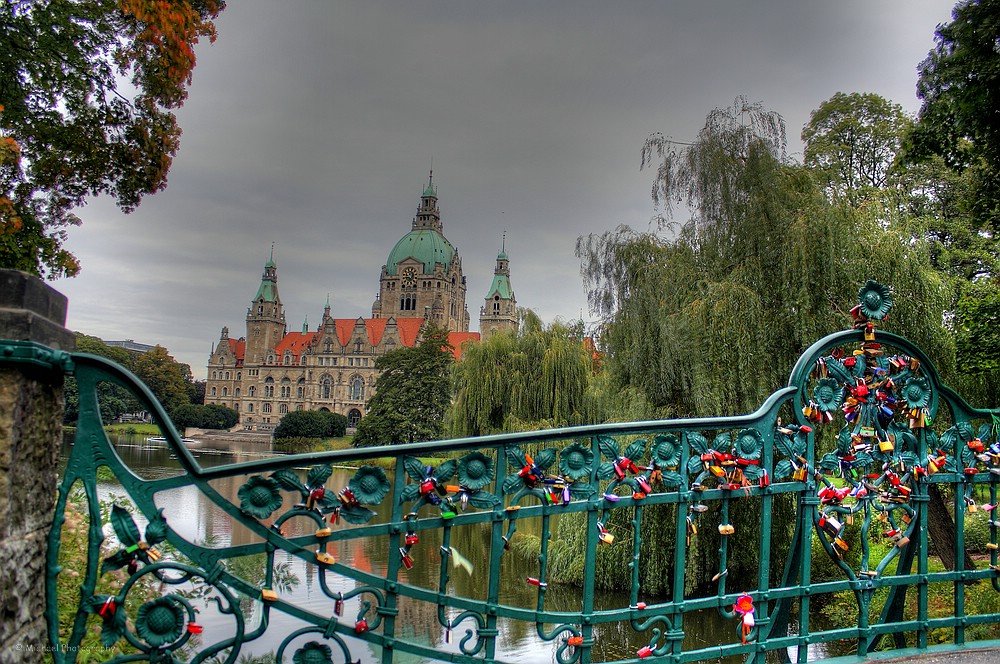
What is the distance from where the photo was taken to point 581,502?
262cm

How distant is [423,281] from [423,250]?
4710 millimetres

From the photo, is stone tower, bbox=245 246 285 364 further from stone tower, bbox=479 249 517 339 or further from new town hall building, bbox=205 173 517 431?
stone tower, bbox=479 249 517 339

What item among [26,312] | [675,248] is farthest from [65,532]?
[675,248]

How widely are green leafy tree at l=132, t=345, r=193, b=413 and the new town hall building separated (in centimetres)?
1518

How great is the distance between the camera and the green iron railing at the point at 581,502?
2.12 m

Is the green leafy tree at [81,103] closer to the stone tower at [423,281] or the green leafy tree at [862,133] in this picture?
the green leafy tree at [862,133]

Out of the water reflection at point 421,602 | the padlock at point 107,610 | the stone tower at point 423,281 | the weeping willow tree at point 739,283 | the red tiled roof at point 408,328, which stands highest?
the stone tower at point 423,281

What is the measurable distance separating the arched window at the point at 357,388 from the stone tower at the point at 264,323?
12.3 metres

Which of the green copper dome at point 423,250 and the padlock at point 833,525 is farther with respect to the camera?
the green copper dome at point 423,250

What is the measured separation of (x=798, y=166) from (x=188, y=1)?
7.94 meters

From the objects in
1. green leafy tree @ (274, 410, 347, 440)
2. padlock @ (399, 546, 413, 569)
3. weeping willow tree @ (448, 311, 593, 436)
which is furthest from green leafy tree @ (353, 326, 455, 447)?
padlock @ (399, 546, 413, 569)

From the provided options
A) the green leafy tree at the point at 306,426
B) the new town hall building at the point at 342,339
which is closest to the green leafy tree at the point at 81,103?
the green leafy tree at the point at 306,426

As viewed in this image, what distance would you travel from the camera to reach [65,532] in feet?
16.1

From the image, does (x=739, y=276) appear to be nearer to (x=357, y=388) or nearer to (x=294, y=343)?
(x=357, y=388)
